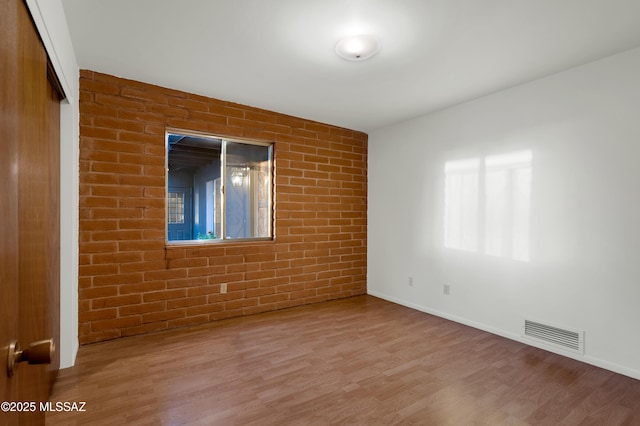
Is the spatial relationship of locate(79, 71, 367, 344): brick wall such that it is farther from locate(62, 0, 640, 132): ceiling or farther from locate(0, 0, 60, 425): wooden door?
locate(0, 0, 60, 425): wooden door

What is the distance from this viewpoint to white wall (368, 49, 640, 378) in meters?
2.44

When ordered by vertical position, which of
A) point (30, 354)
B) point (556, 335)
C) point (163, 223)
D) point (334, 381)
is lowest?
point (334, 381)

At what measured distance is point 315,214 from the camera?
14.1ft

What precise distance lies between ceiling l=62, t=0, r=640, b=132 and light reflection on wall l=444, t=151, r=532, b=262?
2.56 ft

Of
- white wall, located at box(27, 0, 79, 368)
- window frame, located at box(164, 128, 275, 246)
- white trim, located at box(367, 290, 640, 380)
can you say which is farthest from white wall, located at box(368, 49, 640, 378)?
white wall, located at box(27, 0, 79, 368)

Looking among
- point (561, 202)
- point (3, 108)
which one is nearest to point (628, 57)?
Answer: point (561, 202)

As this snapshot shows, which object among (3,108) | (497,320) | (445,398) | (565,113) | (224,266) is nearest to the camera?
(3,108)

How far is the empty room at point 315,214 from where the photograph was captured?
74.9 inches

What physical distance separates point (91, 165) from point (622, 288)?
459 centimetres

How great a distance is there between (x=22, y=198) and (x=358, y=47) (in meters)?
2.19

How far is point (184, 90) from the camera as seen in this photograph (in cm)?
328

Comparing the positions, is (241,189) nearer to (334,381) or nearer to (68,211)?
(68,211)

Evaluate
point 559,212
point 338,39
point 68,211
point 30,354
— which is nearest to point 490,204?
point 559,212

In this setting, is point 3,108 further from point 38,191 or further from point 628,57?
point 628,57
